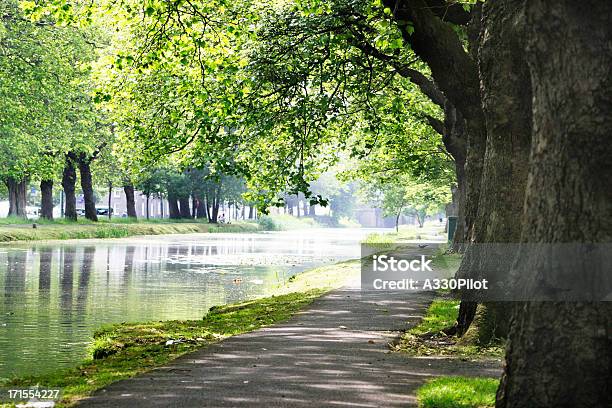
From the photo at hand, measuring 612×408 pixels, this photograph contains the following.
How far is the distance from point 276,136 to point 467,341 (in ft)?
37.9

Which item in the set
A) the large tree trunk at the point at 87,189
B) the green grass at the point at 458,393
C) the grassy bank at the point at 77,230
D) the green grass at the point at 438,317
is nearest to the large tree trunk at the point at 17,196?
the large tree trunk at the point at 87,189

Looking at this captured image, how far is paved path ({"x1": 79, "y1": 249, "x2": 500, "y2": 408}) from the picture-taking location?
798 centimetres

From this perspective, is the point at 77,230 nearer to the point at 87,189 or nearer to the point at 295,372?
the point at 87,189

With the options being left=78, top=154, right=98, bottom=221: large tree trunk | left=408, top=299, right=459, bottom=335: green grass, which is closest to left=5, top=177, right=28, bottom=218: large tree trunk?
left=78, top=154, right=98, bottom=221: large tree trunk

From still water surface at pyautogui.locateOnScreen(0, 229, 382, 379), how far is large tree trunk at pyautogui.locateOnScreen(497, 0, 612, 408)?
286 inches

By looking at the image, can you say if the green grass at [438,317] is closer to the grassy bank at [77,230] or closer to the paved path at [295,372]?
the paved path at [295,372]

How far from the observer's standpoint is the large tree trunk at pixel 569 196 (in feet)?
21.5

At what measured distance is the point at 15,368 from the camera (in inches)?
465

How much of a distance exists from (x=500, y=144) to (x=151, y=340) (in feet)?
19.6

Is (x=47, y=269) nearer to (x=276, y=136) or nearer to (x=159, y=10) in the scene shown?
(x=276, y=136)

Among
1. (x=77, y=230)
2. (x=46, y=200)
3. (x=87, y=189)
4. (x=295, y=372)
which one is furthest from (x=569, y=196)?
(x=87, y=189)

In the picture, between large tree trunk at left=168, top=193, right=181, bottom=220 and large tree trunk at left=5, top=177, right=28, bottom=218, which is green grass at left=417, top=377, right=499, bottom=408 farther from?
large tree trunk at left=168, top=193, right=181, bottom=220

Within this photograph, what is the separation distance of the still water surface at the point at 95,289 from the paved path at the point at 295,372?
294 cm

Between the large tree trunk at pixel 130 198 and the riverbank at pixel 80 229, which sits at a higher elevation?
the large tree trunk at pixel 130 198
